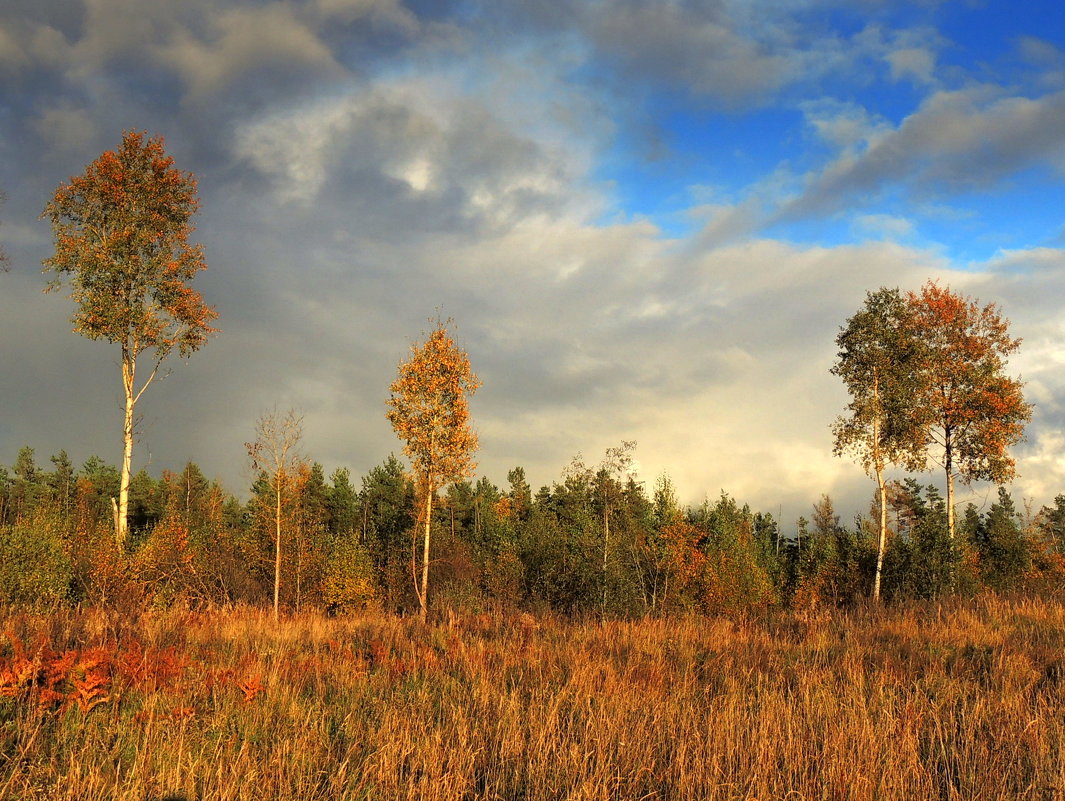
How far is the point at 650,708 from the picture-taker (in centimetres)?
710

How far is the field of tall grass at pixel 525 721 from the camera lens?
199 inches

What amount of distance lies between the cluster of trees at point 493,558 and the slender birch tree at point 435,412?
2431 mm

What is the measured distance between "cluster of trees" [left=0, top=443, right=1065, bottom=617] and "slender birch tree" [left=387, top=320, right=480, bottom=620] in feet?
7.98

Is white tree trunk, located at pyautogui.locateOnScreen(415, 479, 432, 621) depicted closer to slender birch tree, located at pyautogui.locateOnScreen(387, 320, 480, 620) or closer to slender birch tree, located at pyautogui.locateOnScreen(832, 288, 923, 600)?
slender birch tree, located at pyautogui.locateOnScreen(387, 320, 480, 620)

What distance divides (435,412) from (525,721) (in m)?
19.4

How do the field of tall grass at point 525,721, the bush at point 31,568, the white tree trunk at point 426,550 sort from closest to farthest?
1. the field of tall grass at point 525,721
2. the bush at point 31,568
3. the white tree trunk at point 426,550

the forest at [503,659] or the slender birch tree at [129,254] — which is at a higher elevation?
the slender birch tree at [129,254]

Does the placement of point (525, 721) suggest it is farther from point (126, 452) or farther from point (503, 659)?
point (126, 452)

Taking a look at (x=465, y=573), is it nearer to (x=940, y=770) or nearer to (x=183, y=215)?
(x=183, y=215)

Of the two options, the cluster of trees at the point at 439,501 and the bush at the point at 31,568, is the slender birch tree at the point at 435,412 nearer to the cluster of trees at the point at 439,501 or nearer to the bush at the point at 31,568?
the cluster of trees at the point at 439,501

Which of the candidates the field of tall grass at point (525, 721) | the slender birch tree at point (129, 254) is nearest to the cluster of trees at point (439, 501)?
the slender birch tree at point (129, 254)

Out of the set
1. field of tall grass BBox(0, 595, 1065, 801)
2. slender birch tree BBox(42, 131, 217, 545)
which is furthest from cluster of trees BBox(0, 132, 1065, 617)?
field of tall grass BBox(0, 595, 1065, 801)

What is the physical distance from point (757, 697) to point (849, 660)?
2584 mm

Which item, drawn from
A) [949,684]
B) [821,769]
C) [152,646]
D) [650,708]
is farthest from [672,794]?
[152,646]
